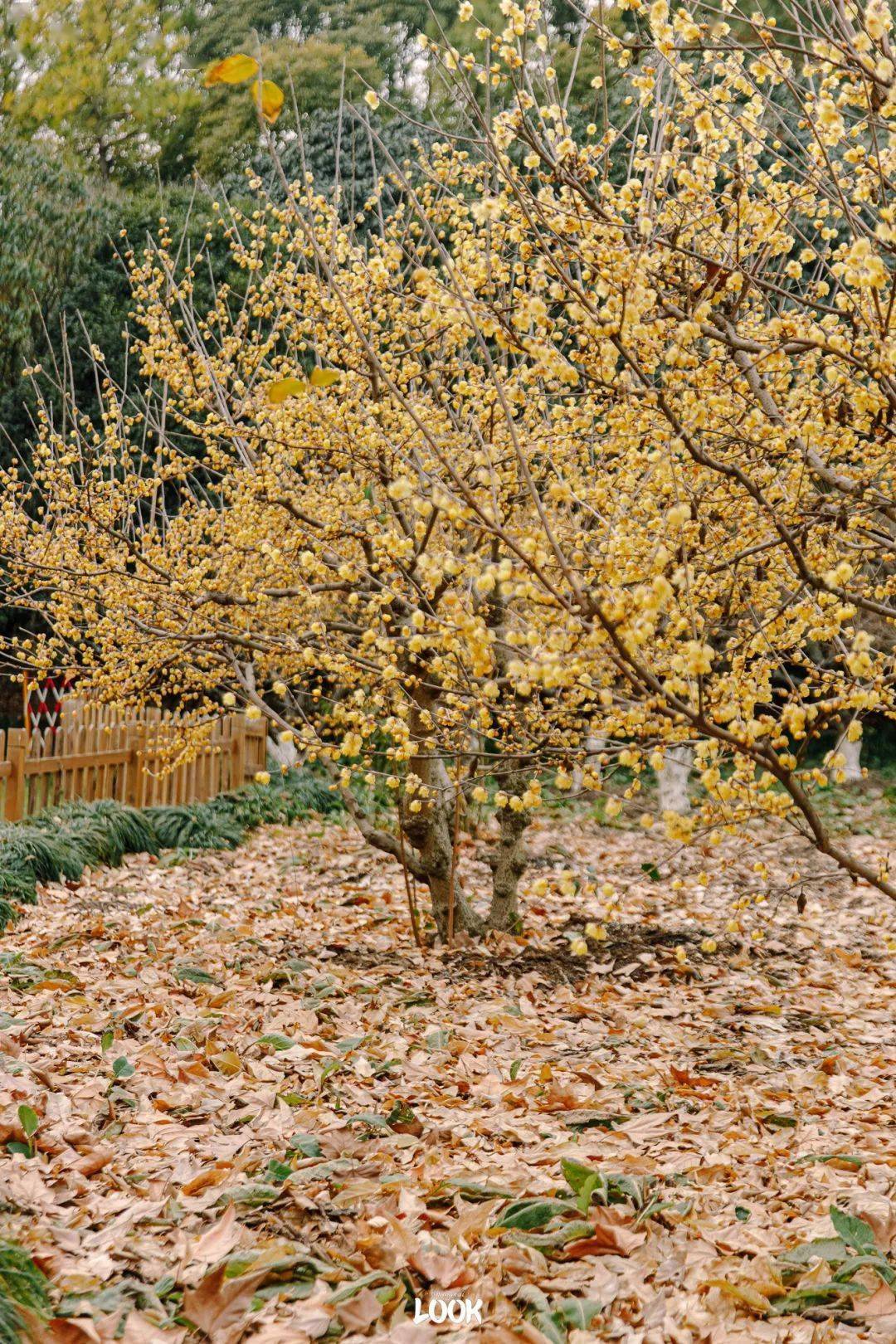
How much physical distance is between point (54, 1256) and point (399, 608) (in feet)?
12.8

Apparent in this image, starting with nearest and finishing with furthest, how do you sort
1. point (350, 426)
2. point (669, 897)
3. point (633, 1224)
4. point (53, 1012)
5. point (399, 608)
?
1. point (633, 1224)
2. point (53, 1012)
3. point (350, 426)
4. point (399, 608)
5. point (669, 897)

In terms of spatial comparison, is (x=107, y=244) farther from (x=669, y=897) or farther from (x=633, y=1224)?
(x=633, y=1224)

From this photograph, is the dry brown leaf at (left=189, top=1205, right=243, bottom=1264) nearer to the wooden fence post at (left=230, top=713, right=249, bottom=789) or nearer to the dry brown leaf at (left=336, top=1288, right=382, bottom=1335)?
the dry brown leaf at (left=336, top=1288, right=382, bottom=1335)

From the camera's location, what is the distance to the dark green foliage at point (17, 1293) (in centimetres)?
229

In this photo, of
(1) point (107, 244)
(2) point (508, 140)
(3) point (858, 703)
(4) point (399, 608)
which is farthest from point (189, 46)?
(3) point (858, 703)

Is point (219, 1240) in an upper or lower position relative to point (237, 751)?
upper

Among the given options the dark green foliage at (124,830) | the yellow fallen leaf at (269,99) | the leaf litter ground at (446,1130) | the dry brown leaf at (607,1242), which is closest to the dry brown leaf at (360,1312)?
the leaf litter ground at (446,1130)

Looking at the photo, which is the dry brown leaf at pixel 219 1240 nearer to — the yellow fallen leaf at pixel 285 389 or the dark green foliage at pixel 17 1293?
the dark green foliage at pixel 17 1293

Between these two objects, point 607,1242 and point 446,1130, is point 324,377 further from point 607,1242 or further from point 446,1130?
point 446,1130

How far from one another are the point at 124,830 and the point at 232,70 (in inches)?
297

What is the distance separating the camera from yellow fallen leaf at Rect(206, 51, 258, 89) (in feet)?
6.08

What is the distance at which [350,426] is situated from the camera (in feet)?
17.3

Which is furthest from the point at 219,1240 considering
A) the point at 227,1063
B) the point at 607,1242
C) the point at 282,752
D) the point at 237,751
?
the point at 282,752

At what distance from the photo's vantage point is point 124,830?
879cm
